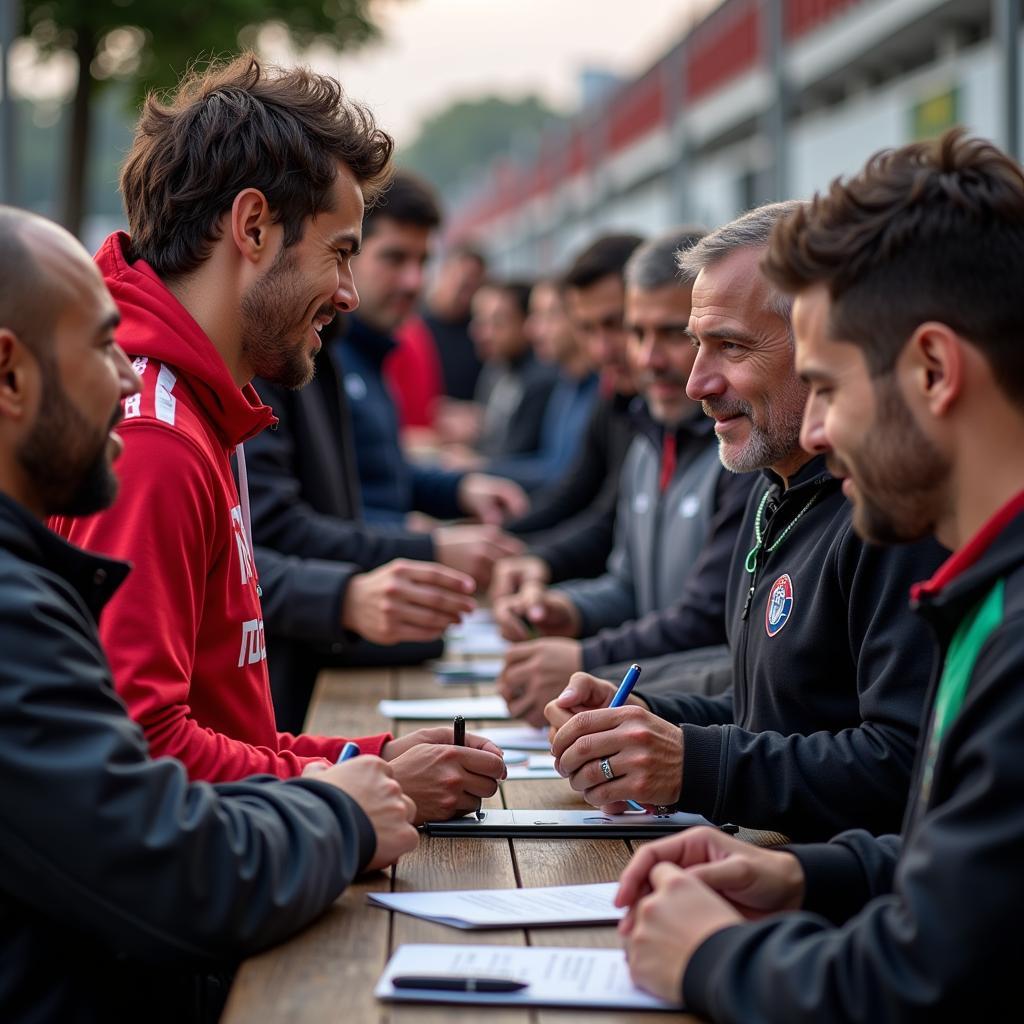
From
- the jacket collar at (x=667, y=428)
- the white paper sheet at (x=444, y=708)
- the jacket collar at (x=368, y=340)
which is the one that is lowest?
the white paper sheet at (x=444, y=708)

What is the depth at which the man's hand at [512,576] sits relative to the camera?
15.5ft

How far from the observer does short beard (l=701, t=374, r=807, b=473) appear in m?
2.71

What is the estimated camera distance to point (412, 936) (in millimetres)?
1864

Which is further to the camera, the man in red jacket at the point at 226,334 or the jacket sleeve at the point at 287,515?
the jacket sleeve at the point at 287,515

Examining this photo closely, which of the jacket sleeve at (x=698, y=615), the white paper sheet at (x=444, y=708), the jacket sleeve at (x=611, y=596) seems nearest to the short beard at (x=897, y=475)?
the white paper sheet at (x=444, y=708)

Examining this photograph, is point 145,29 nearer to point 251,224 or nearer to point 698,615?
point 698,615

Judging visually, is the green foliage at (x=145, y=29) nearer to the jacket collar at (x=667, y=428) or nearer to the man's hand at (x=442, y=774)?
the jacket collar at (x=667, y=428)

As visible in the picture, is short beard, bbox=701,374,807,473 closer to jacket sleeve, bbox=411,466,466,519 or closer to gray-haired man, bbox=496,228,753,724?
gray-haired man, bbox=496,228,753,724

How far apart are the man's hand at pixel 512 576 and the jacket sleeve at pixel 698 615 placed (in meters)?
0.96

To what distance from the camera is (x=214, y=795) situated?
1760mm

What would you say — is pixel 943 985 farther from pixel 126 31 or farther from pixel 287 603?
pixel 126 31

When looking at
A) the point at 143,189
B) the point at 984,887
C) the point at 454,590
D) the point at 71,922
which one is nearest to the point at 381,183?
the point at 143,189

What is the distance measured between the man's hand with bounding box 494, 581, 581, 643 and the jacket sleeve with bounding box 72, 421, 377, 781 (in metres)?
2.00

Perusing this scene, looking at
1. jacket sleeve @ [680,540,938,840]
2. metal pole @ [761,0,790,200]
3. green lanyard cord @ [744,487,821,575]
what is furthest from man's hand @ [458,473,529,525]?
jacket sleeve @ [680,540,938,840]
